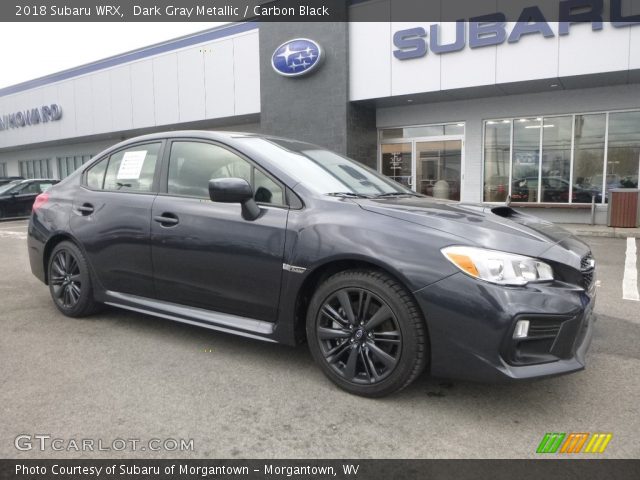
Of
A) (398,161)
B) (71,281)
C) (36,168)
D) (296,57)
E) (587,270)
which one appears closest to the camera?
(587,270)

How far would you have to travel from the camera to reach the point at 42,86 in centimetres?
2509

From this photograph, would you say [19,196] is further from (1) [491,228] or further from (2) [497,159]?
(1) [491,228]

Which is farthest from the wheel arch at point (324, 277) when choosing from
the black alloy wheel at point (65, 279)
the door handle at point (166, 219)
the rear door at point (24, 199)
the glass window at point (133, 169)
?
the rear door at point (24, 199)

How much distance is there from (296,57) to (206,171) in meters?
12.6

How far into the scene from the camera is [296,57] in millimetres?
15117

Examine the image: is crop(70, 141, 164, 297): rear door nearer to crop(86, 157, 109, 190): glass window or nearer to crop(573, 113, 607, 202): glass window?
crop(86, 157, 109, 190): glass window

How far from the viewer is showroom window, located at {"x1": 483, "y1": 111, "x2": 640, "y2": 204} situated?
12547 millimetres

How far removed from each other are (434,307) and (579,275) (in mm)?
823

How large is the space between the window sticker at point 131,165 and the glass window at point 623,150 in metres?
12.1

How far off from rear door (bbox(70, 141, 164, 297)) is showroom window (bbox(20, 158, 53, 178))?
1112 inches

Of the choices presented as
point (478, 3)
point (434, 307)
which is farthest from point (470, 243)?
point (478, 3)

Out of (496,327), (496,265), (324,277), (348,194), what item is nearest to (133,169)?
(348,194)

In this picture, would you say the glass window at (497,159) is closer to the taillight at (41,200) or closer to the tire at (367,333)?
the taillight at (41,200)

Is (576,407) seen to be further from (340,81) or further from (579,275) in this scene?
(340,81)
